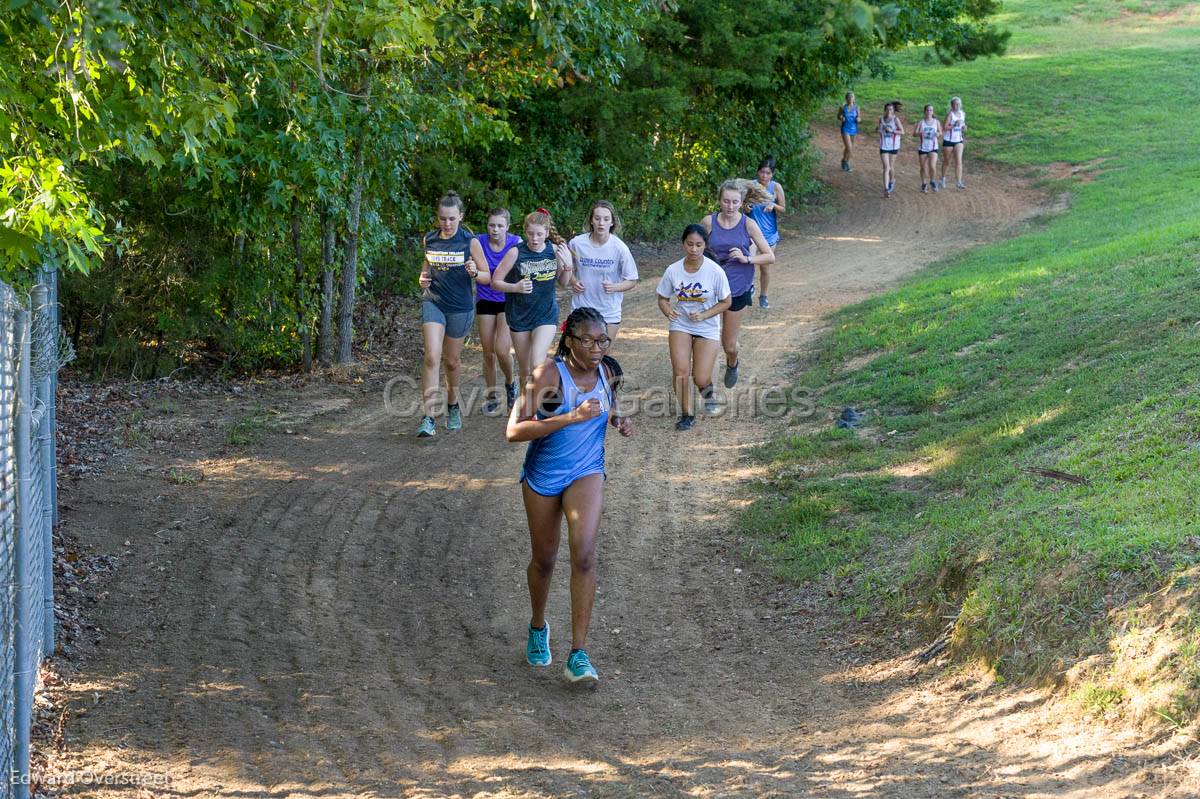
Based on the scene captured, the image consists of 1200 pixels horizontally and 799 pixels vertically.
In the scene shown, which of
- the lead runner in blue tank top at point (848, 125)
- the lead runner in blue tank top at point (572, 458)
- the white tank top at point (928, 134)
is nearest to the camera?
the lead runner in blue tank top at point (572, 458)

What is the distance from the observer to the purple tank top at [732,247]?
1119cm

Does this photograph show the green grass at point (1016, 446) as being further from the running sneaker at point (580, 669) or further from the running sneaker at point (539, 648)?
the running sneaker at point (539, 648)

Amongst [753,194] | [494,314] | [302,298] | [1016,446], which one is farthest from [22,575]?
[753,194]

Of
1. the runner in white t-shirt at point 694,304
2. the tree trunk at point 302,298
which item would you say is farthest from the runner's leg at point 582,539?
the tree trunk at point 302,298

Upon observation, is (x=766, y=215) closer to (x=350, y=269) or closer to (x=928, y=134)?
(x=350, y=269)

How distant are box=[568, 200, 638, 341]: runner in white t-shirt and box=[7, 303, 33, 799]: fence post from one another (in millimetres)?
5735

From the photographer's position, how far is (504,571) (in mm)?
8000

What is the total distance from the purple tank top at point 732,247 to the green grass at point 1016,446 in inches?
57.9

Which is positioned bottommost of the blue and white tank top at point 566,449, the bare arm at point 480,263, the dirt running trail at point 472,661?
the dirt running trail at point 472,661

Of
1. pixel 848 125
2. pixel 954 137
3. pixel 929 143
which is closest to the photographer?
pixel 929 143

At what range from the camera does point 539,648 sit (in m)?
6.52

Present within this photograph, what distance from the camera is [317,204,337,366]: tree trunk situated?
506 inches

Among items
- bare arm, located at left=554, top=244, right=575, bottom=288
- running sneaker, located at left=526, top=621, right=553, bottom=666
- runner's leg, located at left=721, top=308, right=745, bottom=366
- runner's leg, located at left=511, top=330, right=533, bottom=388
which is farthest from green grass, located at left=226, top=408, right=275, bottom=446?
running sneaker, located at left=526, top=621, right=553, bottom=666

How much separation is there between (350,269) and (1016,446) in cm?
759
